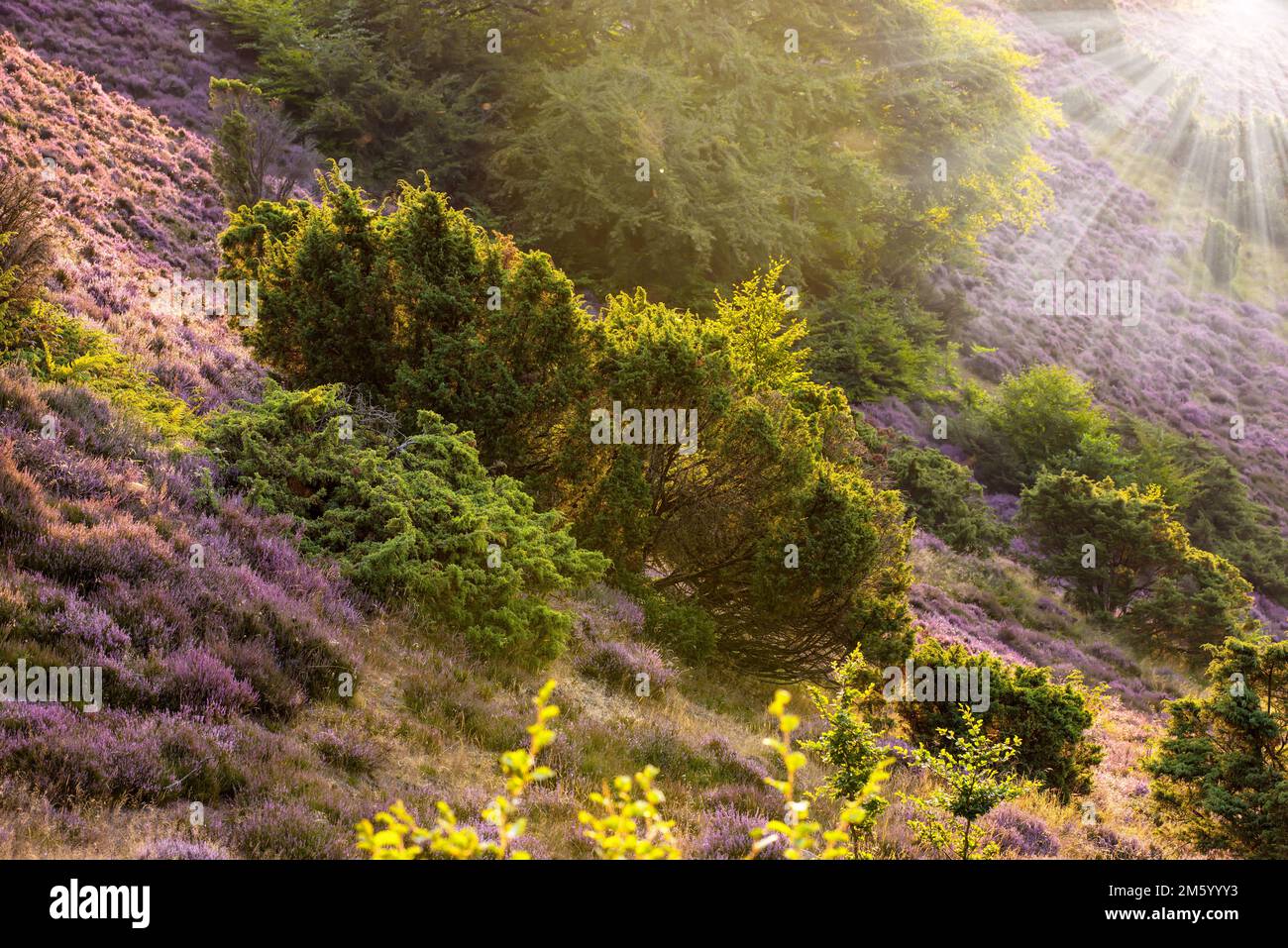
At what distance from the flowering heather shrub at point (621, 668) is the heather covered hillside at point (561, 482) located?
0.04 meters

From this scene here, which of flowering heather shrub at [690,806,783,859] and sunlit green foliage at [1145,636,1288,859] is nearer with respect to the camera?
flowering heather shrub at [690,806,783,859]

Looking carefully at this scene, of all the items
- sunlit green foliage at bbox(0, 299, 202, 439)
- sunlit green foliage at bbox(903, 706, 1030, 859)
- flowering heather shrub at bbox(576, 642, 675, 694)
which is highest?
sunlit green foliage at bbox(0, 299, 202, 439)

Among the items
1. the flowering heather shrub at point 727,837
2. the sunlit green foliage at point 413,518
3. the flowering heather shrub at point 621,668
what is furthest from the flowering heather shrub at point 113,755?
the flowering heather shrub at point 621,668

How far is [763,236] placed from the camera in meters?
22.3

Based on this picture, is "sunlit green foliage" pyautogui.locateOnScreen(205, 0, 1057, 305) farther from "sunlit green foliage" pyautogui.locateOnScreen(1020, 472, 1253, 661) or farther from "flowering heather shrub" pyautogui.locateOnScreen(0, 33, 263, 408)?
"sunlit green foliage" pyautogui.locateOnScreen(1020, 472, 1253, 661)

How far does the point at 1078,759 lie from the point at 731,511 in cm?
541

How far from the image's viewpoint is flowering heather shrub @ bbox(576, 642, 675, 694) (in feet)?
28.6

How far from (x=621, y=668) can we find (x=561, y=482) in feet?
8.06

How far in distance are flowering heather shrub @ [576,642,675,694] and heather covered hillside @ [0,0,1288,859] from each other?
0.04 metres

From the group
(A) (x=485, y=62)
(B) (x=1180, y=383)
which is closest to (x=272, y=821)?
(A) (x=485, y=62)

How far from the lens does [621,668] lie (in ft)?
29.1

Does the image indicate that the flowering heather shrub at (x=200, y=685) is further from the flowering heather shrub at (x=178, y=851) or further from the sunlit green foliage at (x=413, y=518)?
the sunlit green foliage at (x=413, y=518)

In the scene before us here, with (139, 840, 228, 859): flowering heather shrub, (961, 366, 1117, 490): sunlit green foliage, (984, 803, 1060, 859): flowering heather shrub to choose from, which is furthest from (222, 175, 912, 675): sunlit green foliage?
(961, 366, 1117, 490): sunlit green foliage

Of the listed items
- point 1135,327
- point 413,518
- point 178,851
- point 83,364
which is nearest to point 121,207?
point 83,364
